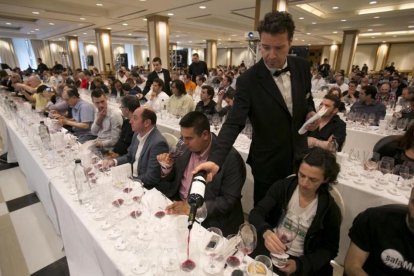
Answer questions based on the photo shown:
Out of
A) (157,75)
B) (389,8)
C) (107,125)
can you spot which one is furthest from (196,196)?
(389,8)

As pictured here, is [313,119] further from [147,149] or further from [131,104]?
[131,104]

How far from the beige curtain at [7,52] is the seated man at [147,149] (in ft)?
74.9

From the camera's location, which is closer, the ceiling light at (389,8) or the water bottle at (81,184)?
the water bottle at (81,184)

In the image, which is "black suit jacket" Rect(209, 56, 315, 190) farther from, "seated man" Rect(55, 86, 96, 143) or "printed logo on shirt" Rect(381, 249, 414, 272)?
"seated man" Rect(55, 86, 96, 143)

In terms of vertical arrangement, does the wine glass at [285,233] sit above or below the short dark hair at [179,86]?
below

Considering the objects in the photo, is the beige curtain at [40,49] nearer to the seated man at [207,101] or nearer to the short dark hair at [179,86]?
the short dark hair at [179,86]

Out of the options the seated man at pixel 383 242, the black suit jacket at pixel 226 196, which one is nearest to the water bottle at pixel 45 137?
the black suit jacket at pixel 226 196

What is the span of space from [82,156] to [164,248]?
140 cm

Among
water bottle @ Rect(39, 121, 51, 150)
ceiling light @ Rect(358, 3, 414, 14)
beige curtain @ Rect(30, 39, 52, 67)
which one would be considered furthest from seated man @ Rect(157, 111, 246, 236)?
beige curtain @ Rect(30, 39, 52, 67)

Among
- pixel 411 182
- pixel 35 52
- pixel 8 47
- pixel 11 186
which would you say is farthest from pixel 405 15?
pixel 8 47

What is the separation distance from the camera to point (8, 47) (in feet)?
62.1

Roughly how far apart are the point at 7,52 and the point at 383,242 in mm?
25113

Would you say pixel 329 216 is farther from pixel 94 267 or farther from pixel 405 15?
pixel 405 15

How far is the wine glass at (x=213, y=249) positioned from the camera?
3.62 feet
